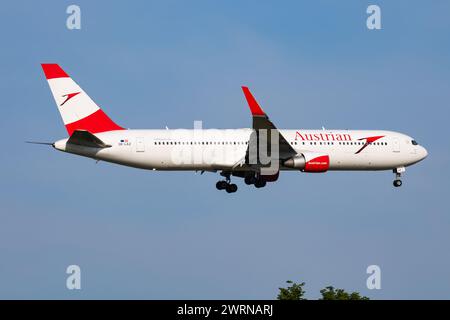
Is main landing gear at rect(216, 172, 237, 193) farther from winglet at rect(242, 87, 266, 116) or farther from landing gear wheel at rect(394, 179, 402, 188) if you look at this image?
landing gear wheel at rect(394, 179, 402, 188)

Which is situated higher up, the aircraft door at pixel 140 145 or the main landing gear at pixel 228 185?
the aircraft door at pixel 140 145

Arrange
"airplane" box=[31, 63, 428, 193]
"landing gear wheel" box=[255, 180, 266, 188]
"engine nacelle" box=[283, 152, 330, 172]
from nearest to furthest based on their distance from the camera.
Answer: "airplane" box=[31, 63, 428, 193]
"engine nacelle" box=[283, 152, 330, 172]
"landing gear wheel" box=[255, 180, 266, 188]

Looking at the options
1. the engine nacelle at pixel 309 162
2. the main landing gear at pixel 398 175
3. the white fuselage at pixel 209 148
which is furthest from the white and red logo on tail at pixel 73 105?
the main landing gear at pixel 398 175

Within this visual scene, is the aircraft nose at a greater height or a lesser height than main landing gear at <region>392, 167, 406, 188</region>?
greater

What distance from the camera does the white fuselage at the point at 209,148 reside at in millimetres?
63812

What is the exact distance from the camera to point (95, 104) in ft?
219

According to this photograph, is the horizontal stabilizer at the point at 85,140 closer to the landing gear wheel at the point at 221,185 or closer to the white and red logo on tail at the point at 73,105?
the white and red logo on tail at the point at 73,105

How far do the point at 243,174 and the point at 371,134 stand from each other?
10085 millimetres

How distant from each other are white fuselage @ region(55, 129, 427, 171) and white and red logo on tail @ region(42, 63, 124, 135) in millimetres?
1462

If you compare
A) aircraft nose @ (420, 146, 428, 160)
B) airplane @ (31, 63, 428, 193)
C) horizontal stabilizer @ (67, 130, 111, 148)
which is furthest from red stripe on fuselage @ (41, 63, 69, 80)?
aircraft nose @ (420, 146, 428, 160)

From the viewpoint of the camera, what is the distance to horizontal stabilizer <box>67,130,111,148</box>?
6178 centimetres

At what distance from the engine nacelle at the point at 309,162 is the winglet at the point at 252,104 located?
20.3 ft

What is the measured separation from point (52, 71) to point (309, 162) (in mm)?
18956
